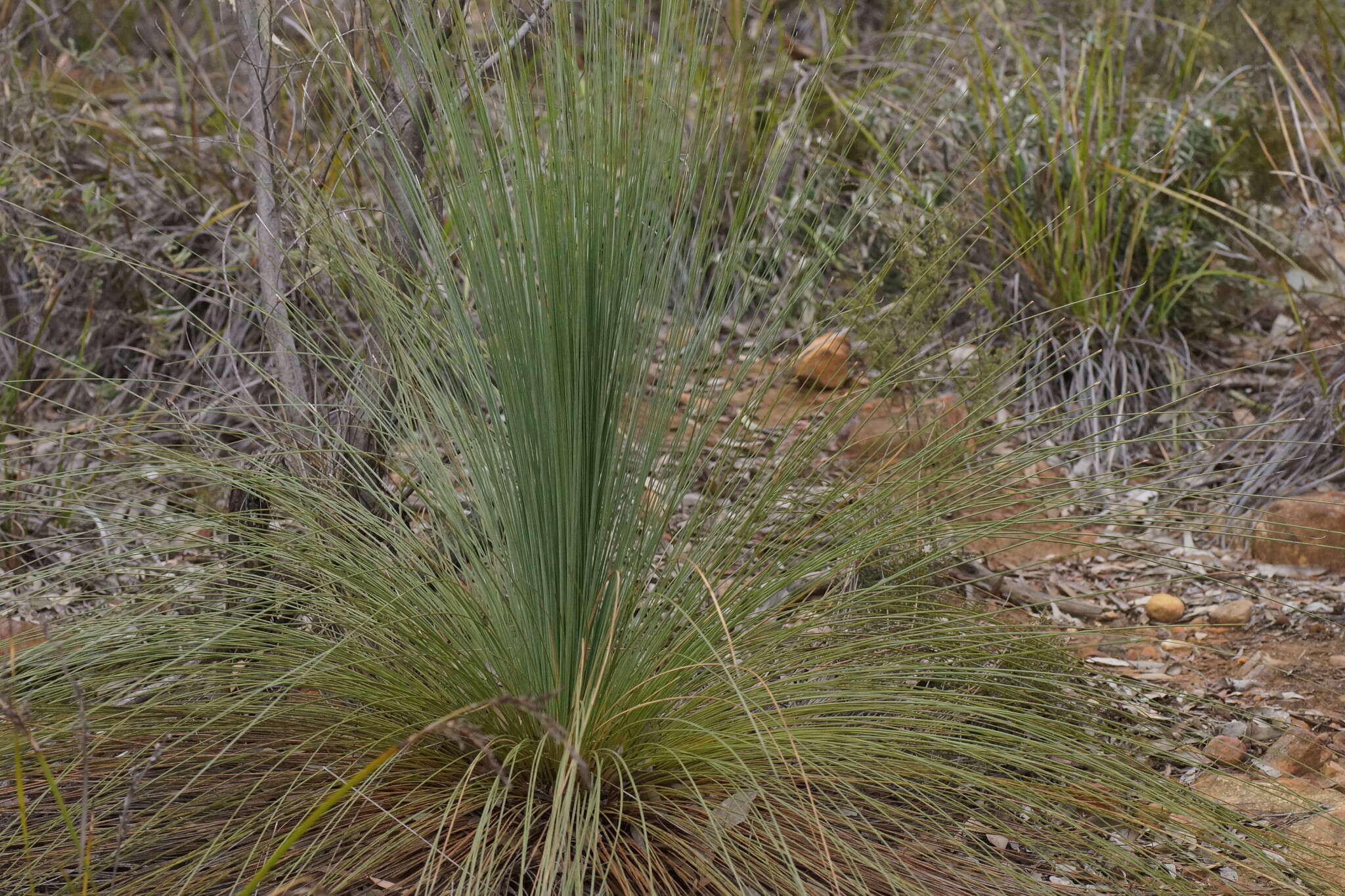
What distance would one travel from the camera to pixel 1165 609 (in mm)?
3076

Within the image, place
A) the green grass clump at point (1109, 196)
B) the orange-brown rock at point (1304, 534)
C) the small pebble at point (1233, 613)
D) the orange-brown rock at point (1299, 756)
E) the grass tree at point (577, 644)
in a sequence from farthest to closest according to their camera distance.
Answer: the green grass clump at point (1109, 196)
the orange-brown rock at point (1304, 534)
the small pebble at point (1233, 613)
the orange-brown rock at point (1299, 756)
the grass tree at point (577, 644)

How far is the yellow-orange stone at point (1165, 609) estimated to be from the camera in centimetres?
307

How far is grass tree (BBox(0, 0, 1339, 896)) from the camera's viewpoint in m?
1.61

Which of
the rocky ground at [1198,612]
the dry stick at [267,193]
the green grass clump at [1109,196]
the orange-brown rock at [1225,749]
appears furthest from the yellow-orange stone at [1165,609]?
the dry stick at [267,193]

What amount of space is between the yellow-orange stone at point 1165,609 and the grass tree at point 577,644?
3.86ft

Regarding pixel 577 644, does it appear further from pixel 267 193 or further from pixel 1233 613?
pixel 1233 613

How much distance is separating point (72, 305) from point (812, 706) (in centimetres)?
360

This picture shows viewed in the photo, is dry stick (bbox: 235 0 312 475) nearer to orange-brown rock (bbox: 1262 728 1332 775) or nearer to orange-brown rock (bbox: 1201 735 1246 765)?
orange-brown rock (bbox: 1201 735 1246 765)

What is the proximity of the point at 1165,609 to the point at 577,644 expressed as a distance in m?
1.99

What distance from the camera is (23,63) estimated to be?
488cm

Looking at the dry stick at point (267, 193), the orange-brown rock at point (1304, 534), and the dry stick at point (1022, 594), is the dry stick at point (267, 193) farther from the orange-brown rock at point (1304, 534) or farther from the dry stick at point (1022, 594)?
the orange-brown rock at point (1304, 534)

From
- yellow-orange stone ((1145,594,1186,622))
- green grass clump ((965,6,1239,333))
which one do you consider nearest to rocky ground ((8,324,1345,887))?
yellow-orange stone ((1145,594,1186,622))

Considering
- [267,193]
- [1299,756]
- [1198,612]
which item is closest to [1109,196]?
[1198,612]

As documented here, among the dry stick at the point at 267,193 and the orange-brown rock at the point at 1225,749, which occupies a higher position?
the dry stick at the point at 267,193
